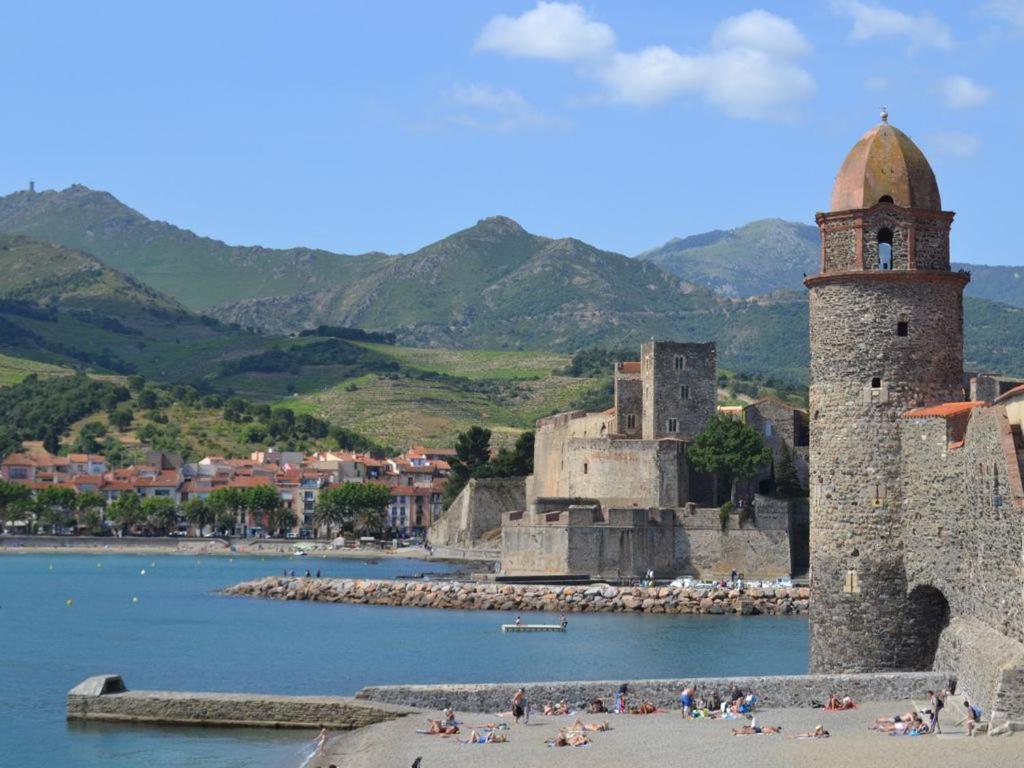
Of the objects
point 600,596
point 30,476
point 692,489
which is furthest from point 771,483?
point 30,476

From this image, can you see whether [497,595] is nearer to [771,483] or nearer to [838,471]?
[771,483]

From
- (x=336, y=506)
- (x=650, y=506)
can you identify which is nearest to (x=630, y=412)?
(x=650, y=506)

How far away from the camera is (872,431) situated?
85.1 feet

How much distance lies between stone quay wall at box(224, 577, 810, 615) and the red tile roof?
33.7 meters

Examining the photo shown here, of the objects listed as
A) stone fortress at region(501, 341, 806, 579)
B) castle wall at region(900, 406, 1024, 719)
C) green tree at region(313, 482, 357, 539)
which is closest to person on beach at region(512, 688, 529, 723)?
castle wall at region(900, 406, 1024, 719)

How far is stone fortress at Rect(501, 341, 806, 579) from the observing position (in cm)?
6781

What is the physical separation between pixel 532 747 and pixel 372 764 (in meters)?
2.15

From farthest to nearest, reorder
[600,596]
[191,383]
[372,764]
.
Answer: [191,383] < [600,596] < [372,764]

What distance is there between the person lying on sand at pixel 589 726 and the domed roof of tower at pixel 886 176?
8.15 meters

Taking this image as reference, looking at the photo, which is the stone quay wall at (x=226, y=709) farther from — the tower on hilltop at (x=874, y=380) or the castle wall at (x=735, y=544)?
the castle wall at (x=735, y=544)

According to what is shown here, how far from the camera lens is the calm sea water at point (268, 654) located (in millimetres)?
29250

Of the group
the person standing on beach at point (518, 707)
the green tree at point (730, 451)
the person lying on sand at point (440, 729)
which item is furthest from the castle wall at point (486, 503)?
the person lying on sand at point (440, 729)

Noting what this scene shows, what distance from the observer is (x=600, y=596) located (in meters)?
61.2

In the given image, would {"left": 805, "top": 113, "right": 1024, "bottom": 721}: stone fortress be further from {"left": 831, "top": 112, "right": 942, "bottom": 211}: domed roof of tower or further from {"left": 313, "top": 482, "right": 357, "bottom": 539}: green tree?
{"left": 313, "top": 482, "right": 357, "bottom": 539}: green tree
